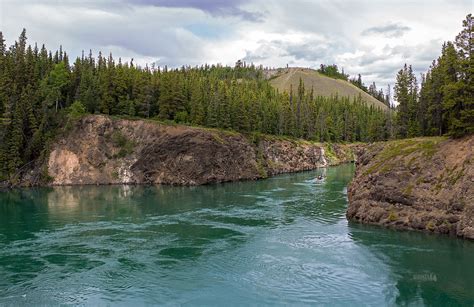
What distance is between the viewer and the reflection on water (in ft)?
121

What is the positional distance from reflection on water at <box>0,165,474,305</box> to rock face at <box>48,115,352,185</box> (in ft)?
117

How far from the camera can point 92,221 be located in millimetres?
65500

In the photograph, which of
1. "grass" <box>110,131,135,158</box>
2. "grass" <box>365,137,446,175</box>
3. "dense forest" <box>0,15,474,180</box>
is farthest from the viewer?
"grass" <box>110,131,135,158</box>

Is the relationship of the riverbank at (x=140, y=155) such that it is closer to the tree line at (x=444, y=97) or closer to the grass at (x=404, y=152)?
the tree line at (x=444, y=97)

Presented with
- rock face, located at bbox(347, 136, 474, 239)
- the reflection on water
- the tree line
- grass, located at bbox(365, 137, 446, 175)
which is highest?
the tree line

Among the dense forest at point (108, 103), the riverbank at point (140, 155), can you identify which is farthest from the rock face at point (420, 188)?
the riverbank at point (140, 155)

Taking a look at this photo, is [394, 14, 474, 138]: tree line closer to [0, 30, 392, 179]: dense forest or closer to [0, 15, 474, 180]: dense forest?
[0, 15, 474, 180]: dense forest

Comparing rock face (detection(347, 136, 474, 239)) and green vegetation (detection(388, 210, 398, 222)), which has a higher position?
rock face (detection(347, 136, 474, 239))

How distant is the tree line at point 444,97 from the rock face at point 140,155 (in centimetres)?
4624

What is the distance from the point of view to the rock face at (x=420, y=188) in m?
54.2

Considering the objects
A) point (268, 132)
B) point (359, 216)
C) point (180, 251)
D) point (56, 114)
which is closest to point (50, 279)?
point (180, 251)

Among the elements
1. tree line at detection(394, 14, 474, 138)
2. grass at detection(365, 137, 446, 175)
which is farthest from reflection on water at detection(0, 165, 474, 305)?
tree line at detection(394, 14, 474, 138)

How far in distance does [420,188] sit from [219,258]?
29299 millimetres

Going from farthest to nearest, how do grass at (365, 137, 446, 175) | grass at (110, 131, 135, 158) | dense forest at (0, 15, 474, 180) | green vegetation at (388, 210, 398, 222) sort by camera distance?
grass at (110, 131, 135, 158) < dense forest at (0, 15, 474, 180) < grass at (365, 137, 446, 175) < green vegetation at (388, 210, 398, 222)
